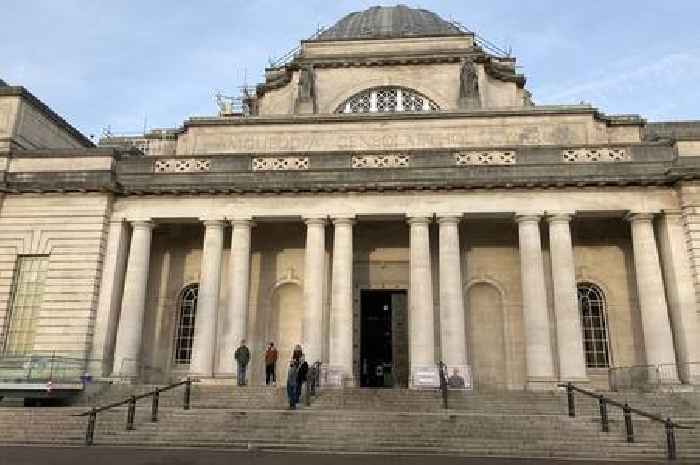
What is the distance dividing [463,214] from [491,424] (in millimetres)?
8520

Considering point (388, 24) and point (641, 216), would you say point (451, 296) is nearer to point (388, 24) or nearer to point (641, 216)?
point (641, 216)

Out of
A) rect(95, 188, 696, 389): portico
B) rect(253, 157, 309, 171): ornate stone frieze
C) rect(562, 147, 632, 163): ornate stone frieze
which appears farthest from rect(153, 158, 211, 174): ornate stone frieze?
rect(562, 147, 632, 163): ornate stone frieze

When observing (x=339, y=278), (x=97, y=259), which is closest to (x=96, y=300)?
(x=97, y=259)

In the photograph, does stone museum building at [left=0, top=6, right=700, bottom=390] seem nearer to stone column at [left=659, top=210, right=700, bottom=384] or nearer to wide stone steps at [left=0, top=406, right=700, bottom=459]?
stone column at [left=659, top=210, right=700, bottom=384]

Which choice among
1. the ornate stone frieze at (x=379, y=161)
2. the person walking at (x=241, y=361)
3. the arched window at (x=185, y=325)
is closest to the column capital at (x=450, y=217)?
the ornate stone frieze at (x=379, y=161)

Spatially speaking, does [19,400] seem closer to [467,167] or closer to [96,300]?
[96,300]

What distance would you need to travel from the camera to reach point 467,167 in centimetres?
2009

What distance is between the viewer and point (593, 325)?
21.2m

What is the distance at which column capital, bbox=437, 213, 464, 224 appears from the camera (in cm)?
2003

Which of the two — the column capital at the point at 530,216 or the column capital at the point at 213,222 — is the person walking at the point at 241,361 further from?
the column capital at the point at 530,216

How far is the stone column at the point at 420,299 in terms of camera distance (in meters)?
19.0

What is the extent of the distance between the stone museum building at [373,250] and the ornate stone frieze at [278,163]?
0.17 meters

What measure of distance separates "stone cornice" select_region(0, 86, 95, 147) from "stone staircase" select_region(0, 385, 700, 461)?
12864 millimetres

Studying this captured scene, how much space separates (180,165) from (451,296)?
10663mm
